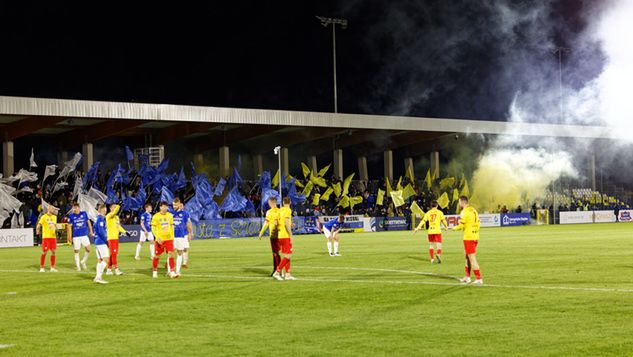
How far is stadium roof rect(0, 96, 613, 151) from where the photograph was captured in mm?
57594

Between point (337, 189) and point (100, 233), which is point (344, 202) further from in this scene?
point (100, 233)

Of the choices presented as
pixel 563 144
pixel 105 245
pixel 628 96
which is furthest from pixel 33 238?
pixel 563 144

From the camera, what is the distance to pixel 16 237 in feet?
164

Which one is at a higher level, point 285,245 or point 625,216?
point 285,245

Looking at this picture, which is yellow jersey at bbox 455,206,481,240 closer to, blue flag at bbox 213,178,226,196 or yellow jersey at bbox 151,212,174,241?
yellow jersey at bbox 151,212,174,241

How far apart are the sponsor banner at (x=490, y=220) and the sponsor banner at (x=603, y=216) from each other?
11.9 metres

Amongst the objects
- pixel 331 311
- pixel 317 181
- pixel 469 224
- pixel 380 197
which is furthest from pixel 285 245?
pixel 380 197

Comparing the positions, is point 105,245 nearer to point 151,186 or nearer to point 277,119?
point 151,186

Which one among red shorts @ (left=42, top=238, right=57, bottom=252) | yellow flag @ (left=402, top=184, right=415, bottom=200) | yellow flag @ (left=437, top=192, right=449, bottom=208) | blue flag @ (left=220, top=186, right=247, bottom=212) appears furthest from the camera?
yellow flag @ (left=437, top=192, right=449, bottom=208)

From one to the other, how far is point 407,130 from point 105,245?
52.9 meters

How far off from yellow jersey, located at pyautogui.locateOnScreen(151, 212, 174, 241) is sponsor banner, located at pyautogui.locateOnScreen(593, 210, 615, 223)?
63.6 meters

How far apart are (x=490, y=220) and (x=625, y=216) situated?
1703cm

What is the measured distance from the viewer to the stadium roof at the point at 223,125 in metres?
57.6

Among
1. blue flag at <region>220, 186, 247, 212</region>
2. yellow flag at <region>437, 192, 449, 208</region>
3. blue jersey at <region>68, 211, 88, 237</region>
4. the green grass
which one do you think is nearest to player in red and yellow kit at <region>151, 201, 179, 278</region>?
the green grass
